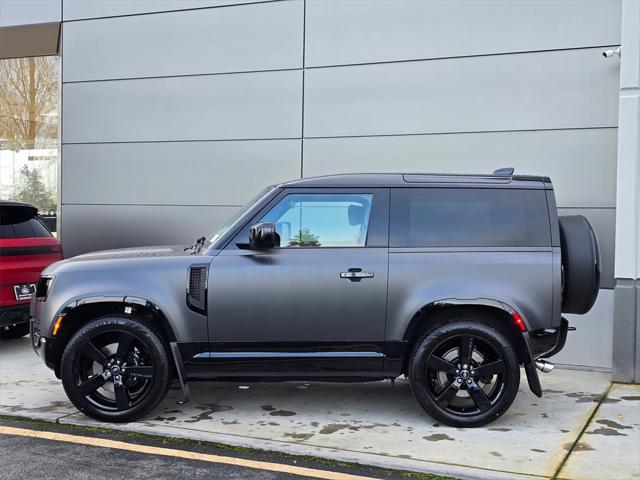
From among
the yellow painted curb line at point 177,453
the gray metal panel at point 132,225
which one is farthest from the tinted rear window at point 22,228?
the yellow painted curb line at point 177,453

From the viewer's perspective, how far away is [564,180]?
7992mm

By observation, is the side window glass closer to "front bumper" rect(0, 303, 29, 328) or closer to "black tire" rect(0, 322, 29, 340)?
"front bumper" rect(0, 303, 29, 328)

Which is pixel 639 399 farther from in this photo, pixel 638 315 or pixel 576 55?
pixel 576 55

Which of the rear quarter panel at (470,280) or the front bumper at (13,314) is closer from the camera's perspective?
the rear quarter panel at (470,280)

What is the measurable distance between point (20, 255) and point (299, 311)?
4.08 m

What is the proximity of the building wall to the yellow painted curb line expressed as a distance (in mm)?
4406

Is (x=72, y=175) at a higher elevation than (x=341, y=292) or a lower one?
higher

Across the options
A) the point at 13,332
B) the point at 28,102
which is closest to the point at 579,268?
the point at 13,332

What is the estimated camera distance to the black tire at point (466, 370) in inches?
212

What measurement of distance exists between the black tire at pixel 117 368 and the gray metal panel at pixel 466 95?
4.47m

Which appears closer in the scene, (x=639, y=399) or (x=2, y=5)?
(x=639, y=399)

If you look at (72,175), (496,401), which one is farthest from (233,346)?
(72,175)

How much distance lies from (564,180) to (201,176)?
4816 mm

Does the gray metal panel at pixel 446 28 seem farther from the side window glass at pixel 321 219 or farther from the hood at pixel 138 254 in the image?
the hood at pixel 138 254
